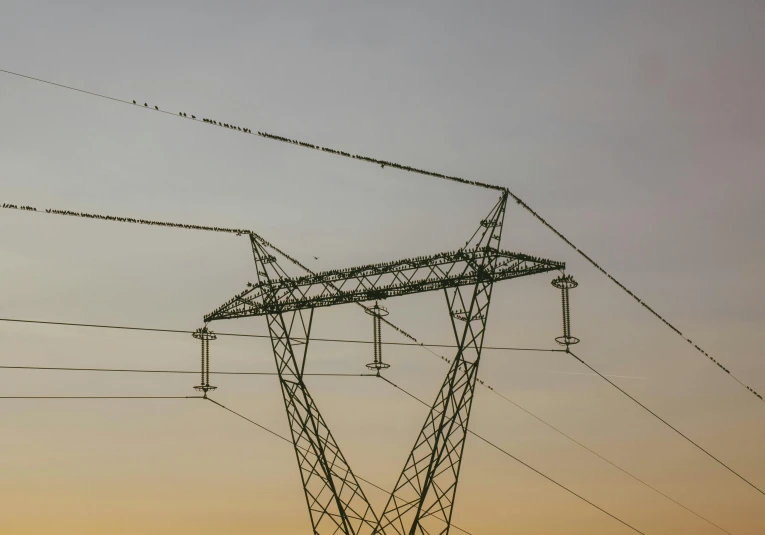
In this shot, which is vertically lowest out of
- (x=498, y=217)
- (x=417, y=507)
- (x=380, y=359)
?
(x=417, y=507)

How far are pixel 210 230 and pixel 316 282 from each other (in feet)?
16.7

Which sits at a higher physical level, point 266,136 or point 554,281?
point 266,136

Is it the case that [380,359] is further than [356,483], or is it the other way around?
[380,359]

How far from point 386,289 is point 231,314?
8988 millimetres

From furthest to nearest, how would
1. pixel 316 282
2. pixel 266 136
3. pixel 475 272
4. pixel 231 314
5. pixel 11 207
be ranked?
1. pixel 231 314
2. pixel 316 282
3. pixel 475 272
4. pixel 266 136
5. pixel 11 207

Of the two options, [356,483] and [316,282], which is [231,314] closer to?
[316,282]

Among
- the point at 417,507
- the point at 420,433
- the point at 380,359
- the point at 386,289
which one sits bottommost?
the point at 417,507

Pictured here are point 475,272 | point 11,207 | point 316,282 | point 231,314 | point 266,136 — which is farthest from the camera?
point 231,314

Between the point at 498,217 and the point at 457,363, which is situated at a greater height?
the point at 498,217

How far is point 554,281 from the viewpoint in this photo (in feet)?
144

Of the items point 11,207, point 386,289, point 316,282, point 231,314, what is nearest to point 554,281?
point 386,289

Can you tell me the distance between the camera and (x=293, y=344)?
45.9 meters

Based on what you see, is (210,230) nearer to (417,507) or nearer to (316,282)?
(316,282)

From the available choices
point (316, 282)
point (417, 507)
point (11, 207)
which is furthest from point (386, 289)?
point (11, 207)
